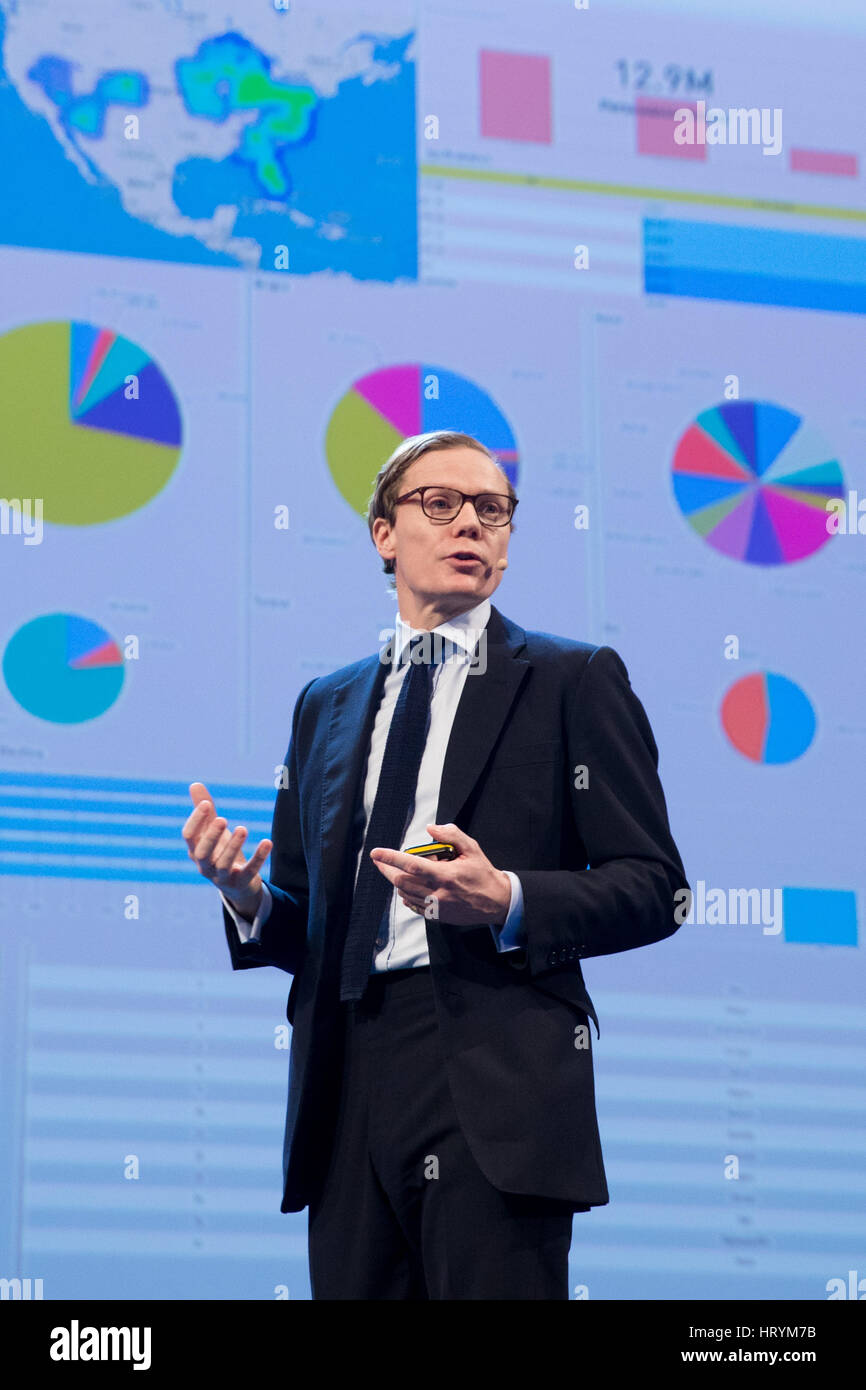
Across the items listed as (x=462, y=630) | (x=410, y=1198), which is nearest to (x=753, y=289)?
(x=462, y=630)

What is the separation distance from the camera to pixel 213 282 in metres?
3.62

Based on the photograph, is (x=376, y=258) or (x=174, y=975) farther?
(x=376, y=258)

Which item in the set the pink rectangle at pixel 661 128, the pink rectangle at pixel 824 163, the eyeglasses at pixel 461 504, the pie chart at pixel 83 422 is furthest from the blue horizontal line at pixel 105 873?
the pink rectangle at pixel 824 163

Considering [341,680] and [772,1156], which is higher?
[341,680]

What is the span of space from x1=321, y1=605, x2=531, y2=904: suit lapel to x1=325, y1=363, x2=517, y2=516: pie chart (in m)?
1.15

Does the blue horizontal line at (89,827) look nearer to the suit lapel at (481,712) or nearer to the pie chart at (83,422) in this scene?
the pie chart at (83,422)

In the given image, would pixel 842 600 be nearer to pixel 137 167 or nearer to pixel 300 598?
pixel 300 598

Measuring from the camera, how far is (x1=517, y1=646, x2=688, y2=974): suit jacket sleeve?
2117 mm

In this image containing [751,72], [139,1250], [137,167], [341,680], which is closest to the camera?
[341,680]

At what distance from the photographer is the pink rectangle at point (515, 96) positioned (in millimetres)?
3850

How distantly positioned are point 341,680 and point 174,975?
3.12ft

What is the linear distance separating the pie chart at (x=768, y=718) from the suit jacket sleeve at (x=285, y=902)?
1.32 metres

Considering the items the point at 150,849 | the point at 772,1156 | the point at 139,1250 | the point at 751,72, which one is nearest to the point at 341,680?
the point at 150,849

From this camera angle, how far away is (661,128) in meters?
3.95
